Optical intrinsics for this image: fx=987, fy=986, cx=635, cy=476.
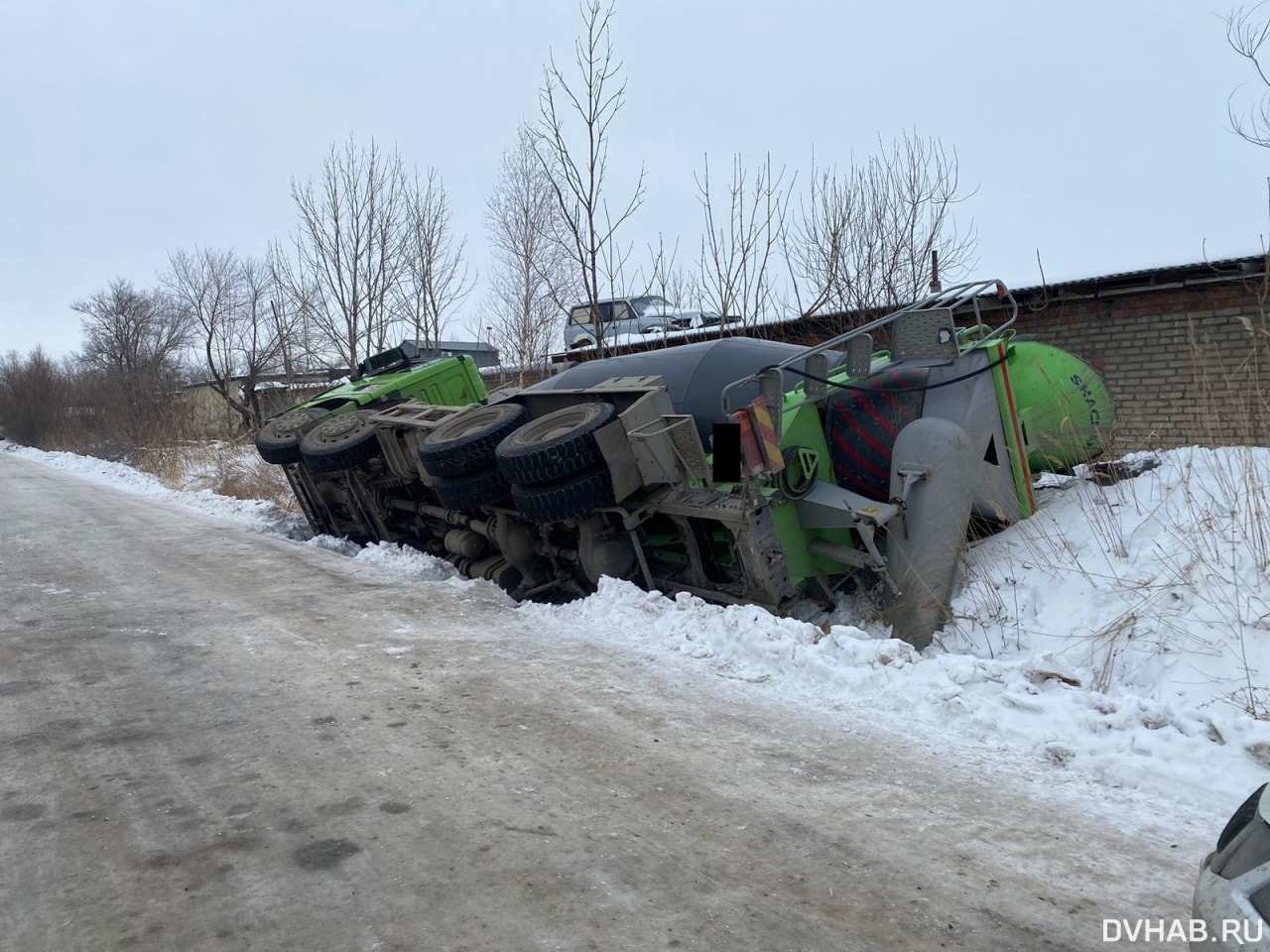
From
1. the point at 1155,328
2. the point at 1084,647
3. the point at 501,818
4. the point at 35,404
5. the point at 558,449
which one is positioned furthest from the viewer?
the point at 35,404

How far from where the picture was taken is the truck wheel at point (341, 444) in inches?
359

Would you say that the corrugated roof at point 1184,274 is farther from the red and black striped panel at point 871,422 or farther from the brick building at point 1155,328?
the red and black striped panel at point 871,422

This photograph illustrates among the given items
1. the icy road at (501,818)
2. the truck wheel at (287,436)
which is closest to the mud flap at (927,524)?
the icy road at (501,818)

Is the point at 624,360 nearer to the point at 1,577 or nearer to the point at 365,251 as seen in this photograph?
the point at 1,577

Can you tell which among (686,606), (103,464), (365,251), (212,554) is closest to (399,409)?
(212,554)

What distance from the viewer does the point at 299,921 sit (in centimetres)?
280

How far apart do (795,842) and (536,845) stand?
857mm

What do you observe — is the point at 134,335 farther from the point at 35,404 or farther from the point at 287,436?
the point at 287,436

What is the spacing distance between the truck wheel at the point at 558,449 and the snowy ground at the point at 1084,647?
0.89m

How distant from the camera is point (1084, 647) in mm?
4973

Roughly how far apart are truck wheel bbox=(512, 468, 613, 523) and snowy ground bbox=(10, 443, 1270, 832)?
0.61 meters

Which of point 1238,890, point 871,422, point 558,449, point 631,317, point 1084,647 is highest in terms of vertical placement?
point 631,317

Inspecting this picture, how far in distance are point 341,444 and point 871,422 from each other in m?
5.02

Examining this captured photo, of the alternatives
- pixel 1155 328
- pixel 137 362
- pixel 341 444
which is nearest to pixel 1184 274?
pixel 1155 328
